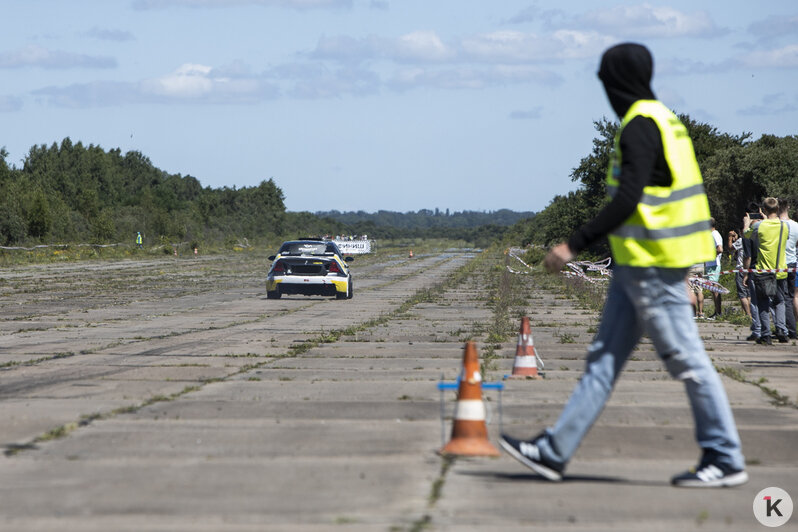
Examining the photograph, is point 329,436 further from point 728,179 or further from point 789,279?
point 728,179

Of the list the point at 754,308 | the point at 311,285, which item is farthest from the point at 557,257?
the point at 311,285

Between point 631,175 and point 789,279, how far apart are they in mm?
11193

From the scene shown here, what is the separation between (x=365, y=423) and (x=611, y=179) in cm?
302

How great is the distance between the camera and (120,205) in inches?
4707

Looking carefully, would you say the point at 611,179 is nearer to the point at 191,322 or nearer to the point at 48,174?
the point at 191,322

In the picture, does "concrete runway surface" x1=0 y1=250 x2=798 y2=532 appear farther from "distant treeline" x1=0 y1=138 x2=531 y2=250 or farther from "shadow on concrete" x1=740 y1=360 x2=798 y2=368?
"distant treeline" x1=0 y1=138 x2=531 y2=250

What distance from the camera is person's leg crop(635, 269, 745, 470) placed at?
19.9 feet

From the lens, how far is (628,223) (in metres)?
6.14

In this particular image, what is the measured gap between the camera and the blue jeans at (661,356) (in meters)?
6.06

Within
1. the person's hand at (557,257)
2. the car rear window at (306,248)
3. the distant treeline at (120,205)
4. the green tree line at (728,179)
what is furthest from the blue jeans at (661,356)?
the distant treeline at (120,205)

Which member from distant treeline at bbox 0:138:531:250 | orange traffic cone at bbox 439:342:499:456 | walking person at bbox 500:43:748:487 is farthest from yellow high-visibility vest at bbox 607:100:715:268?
distant treeline at bbox 0:138:531:250

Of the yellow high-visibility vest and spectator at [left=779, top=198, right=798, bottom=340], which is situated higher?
the yellow high-visibility vest

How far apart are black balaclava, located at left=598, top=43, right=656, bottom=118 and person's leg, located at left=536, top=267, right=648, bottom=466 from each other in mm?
964

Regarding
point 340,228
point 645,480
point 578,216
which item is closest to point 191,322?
point 645,480
